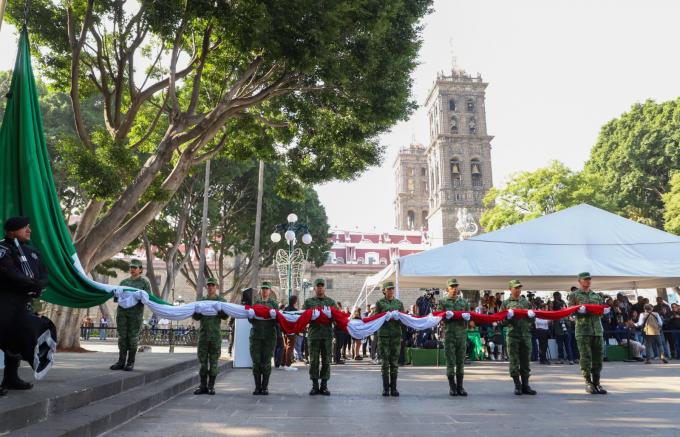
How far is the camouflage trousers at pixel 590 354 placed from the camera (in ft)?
29.9

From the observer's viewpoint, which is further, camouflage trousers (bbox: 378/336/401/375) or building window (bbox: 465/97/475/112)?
building window (bbox: 465/97/475/112)

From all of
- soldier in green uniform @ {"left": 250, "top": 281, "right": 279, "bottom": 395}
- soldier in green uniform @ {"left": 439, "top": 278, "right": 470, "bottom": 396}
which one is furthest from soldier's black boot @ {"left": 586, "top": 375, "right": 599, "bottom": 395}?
soldier in green uniform @ {"left": 250, "top": 281, "right": 279, "bottom": 395}

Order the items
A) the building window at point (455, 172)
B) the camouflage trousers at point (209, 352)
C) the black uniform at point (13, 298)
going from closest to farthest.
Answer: the black uniform at point (13, 298), the camouflage trousers at point (209, 352), the building window at point (455, 172)

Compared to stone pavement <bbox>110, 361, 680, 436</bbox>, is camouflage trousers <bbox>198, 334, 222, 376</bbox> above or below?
above

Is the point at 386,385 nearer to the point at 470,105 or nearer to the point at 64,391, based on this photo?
the point at 64,391

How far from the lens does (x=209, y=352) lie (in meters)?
A: 8.79

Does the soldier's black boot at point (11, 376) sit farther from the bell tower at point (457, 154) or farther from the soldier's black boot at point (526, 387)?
the bell tower at point (457, 154)

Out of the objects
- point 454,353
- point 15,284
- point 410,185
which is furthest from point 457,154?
point 15,284

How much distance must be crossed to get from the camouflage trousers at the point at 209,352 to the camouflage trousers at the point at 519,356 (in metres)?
5.19

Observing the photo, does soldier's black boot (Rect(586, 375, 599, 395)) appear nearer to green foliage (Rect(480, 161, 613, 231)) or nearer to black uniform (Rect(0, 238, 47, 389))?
black uniform (Rect(0, 238, 47, 389))

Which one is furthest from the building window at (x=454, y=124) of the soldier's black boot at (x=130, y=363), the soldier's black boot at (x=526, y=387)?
the soldier's black boot at (x=130, y=363)

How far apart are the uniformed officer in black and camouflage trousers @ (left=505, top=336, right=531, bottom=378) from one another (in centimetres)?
748

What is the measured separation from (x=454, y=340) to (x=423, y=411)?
2.19m

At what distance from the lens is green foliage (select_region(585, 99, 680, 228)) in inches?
1479
